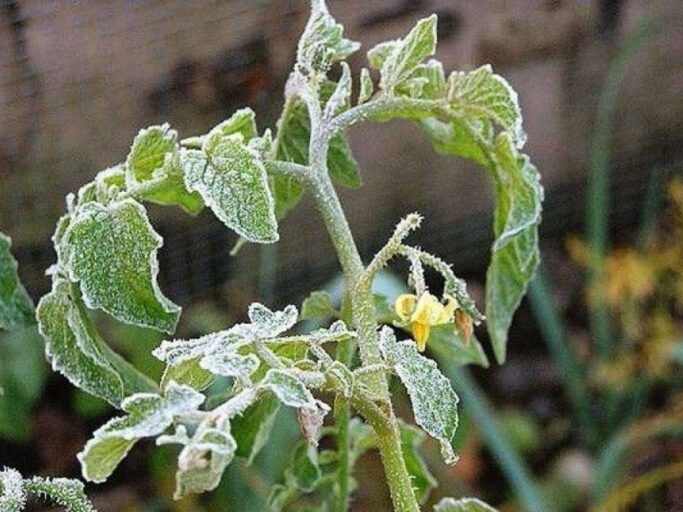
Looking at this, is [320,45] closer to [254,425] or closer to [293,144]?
[293,144]

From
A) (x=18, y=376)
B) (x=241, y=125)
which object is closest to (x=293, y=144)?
(x=241, y=125)

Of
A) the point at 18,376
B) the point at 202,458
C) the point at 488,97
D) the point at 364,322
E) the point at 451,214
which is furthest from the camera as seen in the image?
the point at 451,214

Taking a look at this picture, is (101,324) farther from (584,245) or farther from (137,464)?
(584,245)

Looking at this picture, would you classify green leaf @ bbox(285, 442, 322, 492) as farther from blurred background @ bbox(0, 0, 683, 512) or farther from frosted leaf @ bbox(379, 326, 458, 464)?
blurred background @ bbox(0, 0, 683, 512)

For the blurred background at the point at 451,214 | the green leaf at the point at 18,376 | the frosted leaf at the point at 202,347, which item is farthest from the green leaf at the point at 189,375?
the green leaf at the point at 18,376

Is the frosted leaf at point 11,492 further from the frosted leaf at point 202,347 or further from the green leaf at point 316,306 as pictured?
the green leaf at point 316,306

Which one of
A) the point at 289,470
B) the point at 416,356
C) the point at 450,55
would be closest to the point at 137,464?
the point at 450,55
